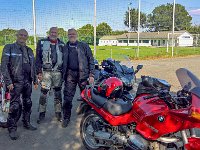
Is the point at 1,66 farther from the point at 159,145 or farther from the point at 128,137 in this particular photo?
the point at 159,145

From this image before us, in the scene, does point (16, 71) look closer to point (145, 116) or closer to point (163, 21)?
point (145, 116)

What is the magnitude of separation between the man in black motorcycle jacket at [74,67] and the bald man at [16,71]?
2.30ft

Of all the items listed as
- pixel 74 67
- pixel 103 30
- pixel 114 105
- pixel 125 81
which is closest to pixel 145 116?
pixel 114 105

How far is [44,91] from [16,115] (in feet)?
2.81

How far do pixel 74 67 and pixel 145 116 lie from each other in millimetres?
2384

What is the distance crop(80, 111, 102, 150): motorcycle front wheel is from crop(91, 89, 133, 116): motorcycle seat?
262mm

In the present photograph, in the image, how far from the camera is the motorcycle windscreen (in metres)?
3.04

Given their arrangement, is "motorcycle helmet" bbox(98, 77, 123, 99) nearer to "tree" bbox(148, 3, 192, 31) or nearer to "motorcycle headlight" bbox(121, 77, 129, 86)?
"motorcycle headlight" bbox(121, 77, 129, 86)

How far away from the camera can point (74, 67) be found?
5.52 meters

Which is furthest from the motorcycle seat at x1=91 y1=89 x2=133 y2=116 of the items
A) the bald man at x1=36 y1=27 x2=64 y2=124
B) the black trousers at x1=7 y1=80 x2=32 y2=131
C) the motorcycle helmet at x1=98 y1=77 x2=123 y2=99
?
the bald man at x1=36 y1=27 x2=64 y2=124

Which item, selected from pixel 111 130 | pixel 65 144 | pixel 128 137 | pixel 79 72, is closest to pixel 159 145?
pixel 128 137

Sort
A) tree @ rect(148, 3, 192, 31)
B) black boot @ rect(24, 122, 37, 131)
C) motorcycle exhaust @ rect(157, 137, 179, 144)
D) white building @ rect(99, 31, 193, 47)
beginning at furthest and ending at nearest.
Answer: tree @ rect(148, 3, 192, 31)
white building @ rect(99, 31, 193, 47)
black boot @ rect(24, 122, 37, 131)
motorcycle exhaust @ rect(157, 137, 179, 144)

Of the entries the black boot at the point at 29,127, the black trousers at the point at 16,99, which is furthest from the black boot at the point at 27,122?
the black trousers at the point at 16,99

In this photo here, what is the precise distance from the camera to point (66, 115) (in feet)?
18.7
